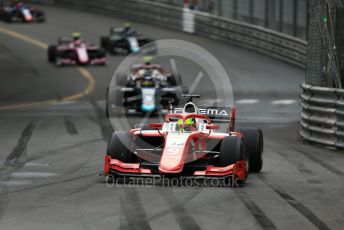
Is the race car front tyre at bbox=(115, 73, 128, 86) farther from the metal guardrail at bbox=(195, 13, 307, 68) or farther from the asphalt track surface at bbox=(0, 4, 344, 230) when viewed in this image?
the metal guardrail at bbox=(195, 13, 307, 68)

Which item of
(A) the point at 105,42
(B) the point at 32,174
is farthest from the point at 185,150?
(A) the point at 105,42

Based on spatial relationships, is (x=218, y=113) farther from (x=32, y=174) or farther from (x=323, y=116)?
(x=323, y=116)

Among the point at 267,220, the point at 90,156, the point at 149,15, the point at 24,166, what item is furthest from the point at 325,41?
the point at 149,15

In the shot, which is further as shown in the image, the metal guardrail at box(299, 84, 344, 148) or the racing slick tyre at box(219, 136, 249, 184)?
the metal guardrail at box(299, 84, 344, 148)

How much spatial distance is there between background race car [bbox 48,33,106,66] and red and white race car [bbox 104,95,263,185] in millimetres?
25436

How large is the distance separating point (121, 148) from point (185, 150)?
→ 1048 millimetres

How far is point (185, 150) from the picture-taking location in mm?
13539

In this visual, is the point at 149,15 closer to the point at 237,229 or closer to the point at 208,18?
the point at 208,18

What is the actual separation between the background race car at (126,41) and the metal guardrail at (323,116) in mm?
23651

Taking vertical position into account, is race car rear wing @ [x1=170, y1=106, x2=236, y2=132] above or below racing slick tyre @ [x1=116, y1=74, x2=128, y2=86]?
above

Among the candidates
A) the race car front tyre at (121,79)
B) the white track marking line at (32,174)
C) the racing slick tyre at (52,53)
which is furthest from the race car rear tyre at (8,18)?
the white track marking line at (32,174)

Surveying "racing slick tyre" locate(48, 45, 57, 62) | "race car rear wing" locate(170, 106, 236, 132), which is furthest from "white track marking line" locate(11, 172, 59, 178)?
"racing slick tyre" locate(48, 45, 57, 62)

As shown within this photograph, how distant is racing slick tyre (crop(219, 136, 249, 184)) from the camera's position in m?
13.5

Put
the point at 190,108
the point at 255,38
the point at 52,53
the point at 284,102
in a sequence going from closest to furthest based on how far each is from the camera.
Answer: the point at 190,108 → the point at 284,102 → the point at 52,53 → the point at 255,38
